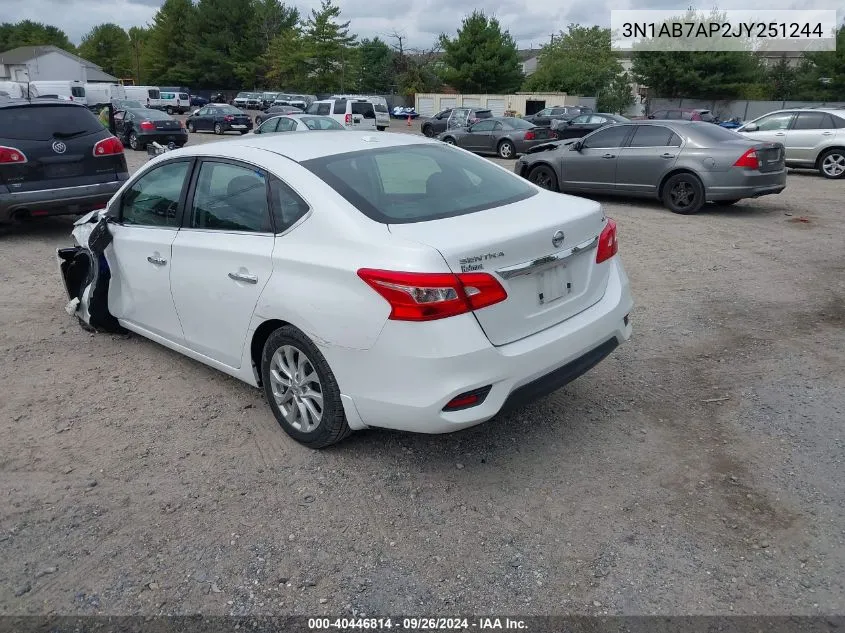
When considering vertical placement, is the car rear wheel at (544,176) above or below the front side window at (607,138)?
below

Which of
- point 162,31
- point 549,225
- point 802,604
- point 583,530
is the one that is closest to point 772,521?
point 802,604

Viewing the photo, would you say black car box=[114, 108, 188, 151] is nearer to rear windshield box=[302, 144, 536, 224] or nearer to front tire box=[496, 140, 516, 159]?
front tire box=[496, 140, 516, 159]

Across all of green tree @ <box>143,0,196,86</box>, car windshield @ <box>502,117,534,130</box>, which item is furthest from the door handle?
green tree @ <box>143,0,196,86</box>

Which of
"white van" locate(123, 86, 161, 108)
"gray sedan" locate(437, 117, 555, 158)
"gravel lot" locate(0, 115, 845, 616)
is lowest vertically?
"gravel lot" locate(0, 115, 845, 616)

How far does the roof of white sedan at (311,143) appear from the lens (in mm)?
3953

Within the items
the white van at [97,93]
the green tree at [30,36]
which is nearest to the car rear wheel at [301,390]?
the white van at [97,93]

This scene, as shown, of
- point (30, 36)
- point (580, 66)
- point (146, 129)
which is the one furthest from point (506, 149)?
point (30, 36)

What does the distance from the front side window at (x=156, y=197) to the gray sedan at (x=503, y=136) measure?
1716 cm

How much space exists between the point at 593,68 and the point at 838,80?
66.4 feet

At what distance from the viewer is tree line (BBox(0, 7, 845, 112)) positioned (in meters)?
51.8

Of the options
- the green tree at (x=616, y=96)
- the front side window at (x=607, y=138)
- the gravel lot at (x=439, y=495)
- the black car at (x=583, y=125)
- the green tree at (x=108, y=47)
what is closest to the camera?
the gravel lot at (x=439, y=495)

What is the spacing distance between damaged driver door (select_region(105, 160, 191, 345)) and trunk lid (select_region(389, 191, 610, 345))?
1807mm

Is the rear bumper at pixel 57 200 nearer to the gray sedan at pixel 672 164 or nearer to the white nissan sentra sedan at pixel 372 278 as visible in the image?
the white nissan sentra sedan at pixel 372 278

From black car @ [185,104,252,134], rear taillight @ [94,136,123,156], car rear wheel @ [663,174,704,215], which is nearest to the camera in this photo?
rear taillight @ [94,136,123,156]
